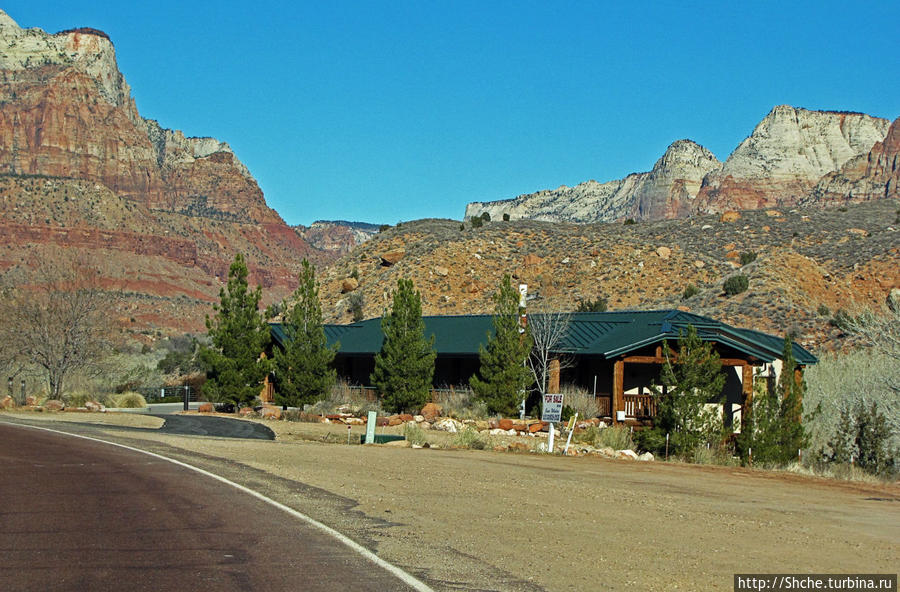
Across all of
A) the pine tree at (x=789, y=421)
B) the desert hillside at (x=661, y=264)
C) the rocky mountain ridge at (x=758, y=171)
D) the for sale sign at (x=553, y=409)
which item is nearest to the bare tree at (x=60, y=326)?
the desert hillside at (x=661, y=264)

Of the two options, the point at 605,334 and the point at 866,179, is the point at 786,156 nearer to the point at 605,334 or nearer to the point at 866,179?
the point at 866,179

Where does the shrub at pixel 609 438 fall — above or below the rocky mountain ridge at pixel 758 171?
below

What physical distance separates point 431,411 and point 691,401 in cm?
1350

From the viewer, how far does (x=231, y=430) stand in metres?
29.9

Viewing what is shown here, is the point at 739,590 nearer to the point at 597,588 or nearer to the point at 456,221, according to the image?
the point at 597,588

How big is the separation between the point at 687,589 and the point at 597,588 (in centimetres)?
90

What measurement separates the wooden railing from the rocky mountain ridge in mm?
117103

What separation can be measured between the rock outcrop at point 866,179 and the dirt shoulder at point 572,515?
12697 centimetres

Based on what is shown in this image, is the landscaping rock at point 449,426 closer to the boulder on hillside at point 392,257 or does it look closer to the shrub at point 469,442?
the shrub at point 469,442

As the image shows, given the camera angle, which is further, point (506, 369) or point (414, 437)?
point (506, 369)

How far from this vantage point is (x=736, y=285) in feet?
194

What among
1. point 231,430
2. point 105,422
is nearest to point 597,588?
point 231,430

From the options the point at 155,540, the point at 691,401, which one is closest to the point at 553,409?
the point at 691,401

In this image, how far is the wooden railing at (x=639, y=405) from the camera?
Answer: 32250mm
